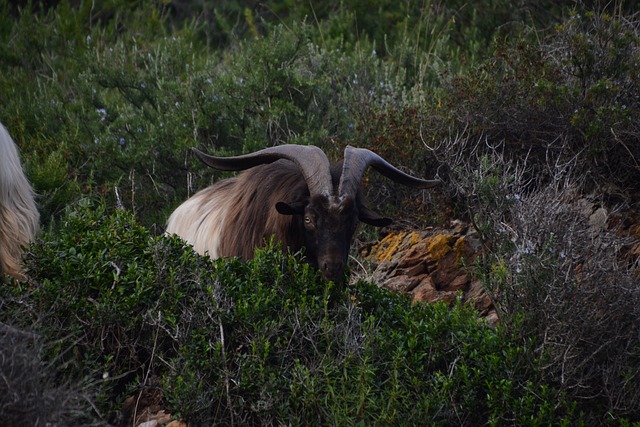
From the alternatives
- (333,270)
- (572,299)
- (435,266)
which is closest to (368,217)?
(333,270)

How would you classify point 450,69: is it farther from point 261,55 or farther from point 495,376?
point 495,376

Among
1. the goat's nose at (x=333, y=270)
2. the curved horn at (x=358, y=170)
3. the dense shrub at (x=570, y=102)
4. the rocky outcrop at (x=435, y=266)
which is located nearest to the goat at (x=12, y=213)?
the goat's nose at (x=333, y=270)

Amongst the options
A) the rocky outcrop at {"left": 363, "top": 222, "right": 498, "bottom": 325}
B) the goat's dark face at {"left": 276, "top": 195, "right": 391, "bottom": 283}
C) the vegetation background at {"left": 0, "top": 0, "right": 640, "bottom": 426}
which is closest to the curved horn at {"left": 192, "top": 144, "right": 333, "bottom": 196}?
Answer: the goat's dark face at {"left": 276, "top": 195, "right": 391, "bottom": 283}

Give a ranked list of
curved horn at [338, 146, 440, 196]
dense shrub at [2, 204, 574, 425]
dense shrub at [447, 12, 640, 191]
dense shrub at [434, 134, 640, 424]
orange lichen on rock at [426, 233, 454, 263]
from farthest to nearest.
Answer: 1. orange lichen on rock at [426, 233, 454, 263]
2. dense shrub at [447, 12, 640, 191]
3. curved horn at [338, 146, 440, 196]
4. dense shrub at [434, 134, 640, 424]
5. dense shrub at [2, 204, 574, 425]

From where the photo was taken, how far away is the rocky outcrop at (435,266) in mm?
7554

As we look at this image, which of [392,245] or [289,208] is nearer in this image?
[289,208]

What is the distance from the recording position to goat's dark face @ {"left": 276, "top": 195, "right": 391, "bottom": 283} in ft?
20.9

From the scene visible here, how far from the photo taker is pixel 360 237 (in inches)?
338

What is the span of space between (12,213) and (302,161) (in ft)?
6.79

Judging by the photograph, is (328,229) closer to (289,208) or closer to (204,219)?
(289,208)

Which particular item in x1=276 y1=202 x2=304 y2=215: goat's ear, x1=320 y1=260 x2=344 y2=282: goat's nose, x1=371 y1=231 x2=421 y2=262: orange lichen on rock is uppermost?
x1=276 y1=202 x2=304 y2=215: goat's ear

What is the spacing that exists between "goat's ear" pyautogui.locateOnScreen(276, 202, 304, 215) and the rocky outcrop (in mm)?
1294

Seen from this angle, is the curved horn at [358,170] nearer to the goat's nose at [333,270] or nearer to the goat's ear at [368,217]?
the goat's ear at [368,217]

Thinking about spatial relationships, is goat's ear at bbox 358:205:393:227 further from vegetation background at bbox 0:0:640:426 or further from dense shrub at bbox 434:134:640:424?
dense shrub at bbox 434:134:640:424
